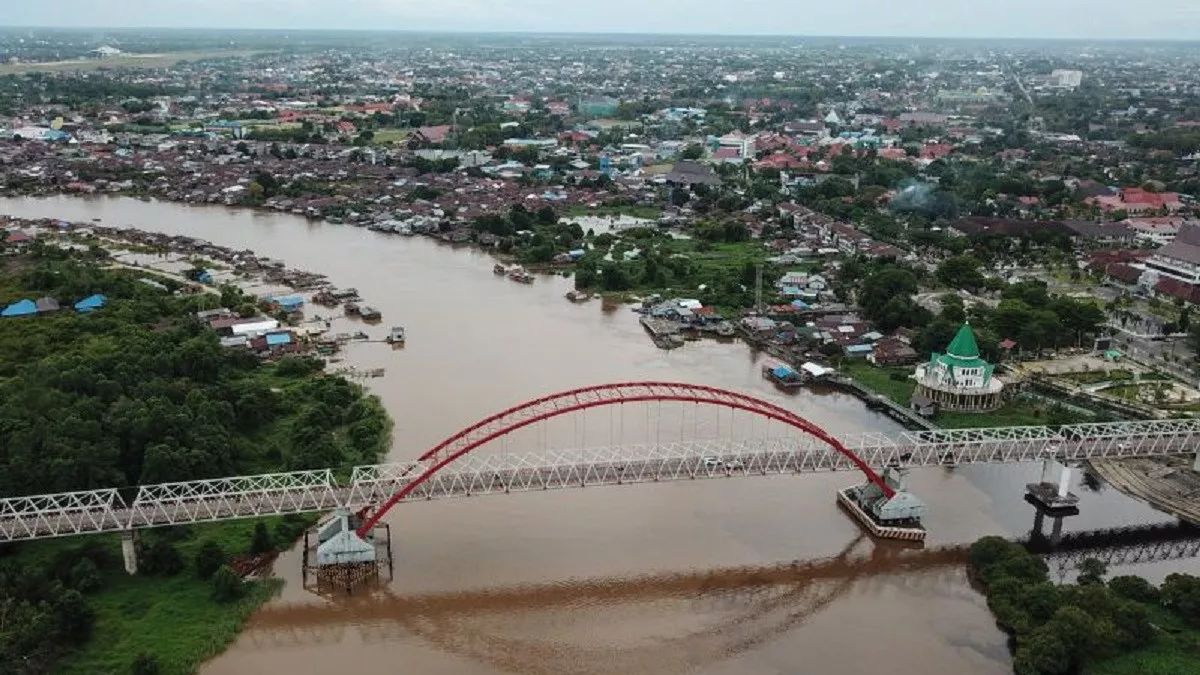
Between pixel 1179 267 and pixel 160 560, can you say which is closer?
pixel 160 560

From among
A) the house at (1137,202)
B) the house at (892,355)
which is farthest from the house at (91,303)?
the house at (1137,202)

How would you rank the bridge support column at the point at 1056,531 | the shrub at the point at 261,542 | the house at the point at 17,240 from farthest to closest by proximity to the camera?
the house at the point at 17,240 < the bridge support column at the point at 1056,531 < the shrub at the point at 261,542

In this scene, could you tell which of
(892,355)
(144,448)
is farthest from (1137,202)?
(144,448)

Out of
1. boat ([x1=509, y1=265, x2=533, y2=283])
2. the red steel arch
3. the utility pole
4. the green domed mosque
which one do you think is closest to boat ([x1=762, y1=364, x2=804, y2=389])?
the green domed mosque

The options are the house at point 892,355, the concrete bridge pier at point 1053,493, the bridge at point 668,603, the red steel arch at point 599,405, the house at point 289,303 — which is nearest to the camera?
the bridge at point 668,603

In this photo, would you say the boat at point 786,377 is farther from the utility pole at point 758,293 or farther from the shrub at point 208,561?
the shrub at point 208,561

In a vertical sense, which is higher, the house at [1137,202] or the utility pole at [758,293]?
the house at [1137,202]

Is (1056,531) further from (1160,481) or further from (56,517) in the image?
(56,517)
